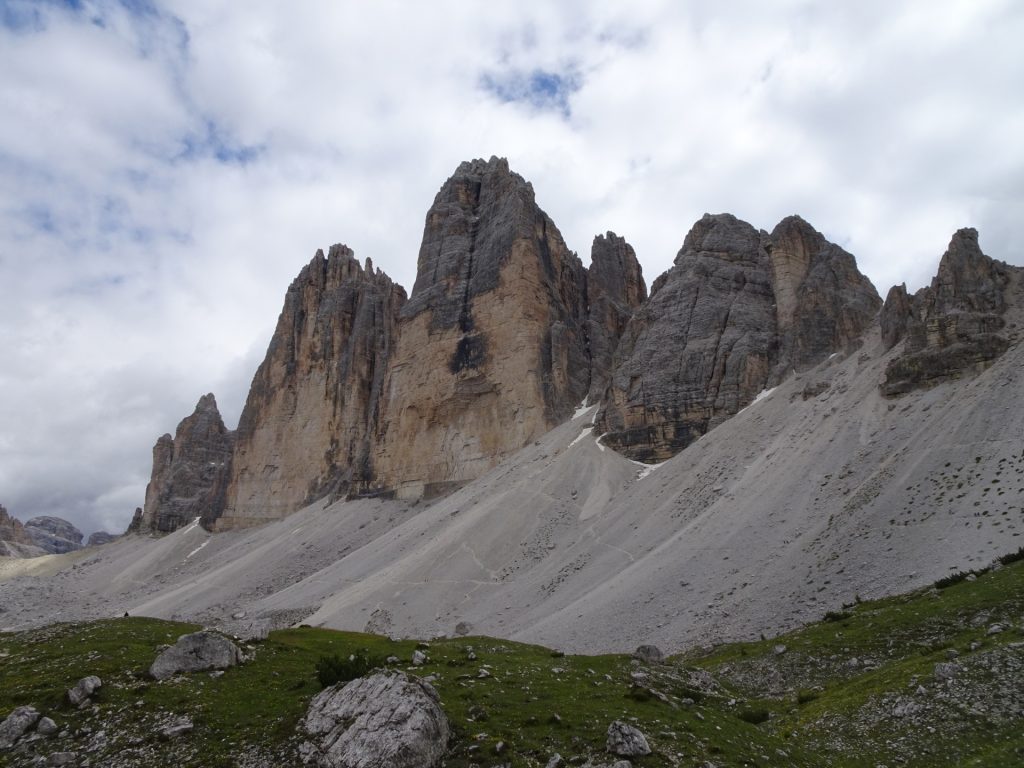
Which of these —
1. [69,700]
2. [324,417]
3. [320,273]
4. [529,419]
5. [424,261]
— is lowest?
[69,700]

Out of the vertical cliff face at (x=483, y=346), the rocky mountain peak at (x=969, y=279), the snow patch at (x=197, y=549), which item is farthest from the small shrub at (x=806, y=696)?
the snow patch at (x=197, y=549)

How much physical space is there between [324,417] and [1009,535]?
4227 inches

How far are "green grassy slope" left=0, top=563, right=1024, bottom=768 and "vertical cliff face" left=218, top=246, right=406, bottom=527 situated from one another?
93511 mm

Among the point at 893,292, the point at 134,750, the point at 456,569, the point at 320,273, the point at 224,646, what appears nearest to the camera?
the point at 134,750

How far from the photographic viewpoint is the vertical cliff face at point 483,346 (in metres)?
94.0

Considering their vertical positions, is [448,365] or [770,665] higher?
[448,365]

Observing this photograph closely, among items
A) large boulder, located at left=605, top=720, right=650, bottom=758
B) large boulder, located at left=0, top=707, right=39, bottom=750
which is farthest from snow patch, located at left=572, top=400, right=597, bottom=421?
large boulder, located at left=0, top=707, right=39, bottom=750

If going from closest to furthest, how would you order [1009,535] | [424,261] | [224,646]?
1. [224,646]
2. [1009,535]
3. [424,261]

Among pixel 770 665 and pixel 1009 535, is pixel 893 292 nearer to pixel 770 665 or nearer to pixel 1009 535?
pixel 1009 535

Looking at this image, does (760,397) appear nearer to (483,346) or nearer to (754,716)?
(483,346)

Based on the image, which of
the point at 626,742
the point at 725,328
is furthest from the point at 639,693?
the point at 725,328

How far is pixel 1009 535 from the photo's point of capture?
3228 cm

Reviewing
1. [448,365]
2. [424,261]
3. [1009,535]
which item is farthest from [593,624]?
[424,261]

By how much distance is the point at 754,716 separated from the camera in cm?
1906
